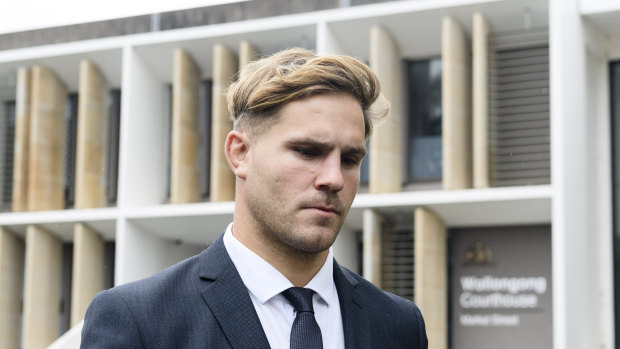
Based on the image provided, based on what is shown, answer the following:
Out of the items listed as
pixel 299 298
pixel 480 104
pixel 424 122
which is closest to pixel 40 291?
pixel 424 122

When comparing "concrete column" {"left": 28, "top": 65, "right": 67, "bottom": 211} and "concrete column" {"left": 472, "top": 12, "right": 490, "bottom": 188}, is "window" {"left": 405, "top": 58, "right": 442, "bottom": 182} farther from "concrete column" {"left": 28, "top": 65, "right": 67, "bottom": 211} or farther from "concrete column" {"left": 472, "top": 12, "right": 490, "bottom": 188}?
"concrete column" {"left": 28, "top": 65, "right": 67, "bottom": 211}

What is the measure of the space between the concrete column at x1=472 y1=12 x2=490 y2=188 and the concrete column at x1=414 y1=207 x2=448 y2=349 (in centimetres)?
88

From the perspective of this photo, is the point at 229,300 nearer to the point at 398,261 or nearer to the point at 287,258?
the point at 287,258

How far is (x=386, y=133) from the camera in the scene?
13.9 metres

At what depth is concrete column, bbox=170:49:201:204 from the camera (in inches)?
595

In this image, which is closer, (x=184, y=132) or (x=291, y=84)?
(x=291, y=84)

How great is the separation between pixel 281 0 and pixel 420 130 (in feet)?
9.12

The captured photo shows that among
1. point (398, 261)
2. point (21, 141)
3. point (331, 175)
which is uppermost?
point (21, 141)

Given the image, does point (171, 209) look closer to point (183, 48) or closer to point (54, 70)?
point (183, 48)

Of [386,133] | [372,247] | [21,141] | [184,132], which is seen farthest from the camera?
[21,141]

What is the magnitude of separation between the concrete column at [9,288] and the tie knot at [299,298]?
48.6ft

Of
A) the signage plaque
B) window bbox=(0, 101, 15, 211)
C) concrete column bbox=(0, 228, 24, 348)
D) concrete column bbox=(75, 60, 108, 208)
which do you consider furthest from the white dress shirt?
window bbox=(0, 101, 15, 211)

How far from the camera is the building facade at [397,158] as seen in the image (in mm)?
13219

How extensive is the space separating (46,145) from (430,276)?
677 cm
